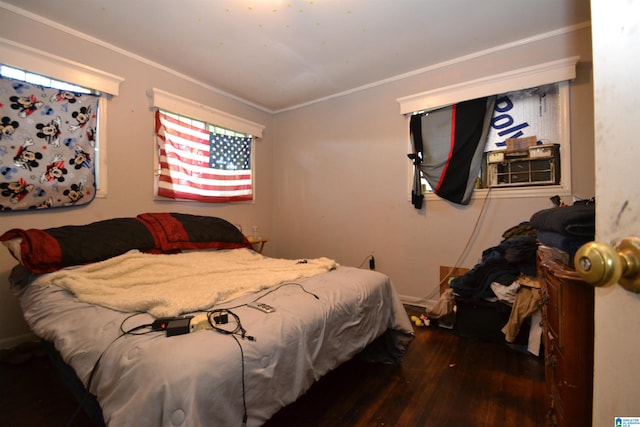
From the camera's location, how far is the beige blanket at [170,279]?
1.25m

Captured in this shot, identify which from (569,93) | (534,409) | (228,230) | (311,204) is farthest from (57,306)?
(569,93)

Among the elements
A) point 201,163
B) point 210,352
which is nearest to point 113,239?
point 201,163

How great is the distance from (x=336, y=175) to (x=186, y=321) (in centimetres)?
276

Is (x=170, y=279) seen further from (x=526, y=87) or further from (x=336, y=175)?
(x=526, y=87)

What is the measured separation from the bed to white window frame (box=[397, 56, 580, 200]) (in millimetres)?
1622

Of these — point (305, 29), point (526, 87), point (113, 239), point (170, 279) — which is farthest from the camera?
point (526, 87)

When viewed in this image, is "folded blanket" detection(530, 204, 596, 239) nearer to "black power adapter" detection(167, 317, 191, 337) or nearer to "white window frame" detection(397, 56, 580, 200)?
"black power adapter" detection(167, 317, 191, 337)

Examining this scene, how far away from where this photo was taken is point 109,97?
2520 millimetres

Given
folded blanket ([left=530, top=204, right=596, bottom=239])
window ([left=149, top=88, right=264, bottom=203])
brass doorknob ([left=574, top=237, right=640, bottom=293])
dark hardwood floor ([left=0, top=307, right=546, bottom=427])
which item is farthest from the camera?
window ([left=149, top=88, right=264, bottom=203])

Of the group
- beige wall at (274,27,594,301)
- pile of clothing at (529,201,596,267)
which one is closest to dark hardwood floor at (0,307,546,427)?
pile of clothing at (529,201,596,267)

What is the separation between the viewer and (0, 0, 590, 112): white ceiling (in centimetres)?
203

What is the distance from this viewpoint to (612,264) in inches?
13.9

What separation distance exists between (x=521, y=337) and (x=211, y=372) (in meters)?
2.26

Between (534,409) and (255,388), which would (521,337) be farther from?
(255,388)
